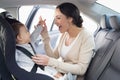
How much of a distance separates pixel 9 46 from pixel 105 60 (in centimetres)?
81

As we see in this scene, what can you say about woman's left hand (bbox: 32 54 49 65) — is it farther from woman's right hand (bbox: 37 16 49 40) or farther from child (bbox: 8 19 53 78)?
woman's right hand (bbox: 37 16 49 40)

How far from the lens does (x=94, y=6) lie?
10.1 feet

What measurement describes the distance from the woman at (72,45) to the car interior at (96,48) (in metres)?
0.11

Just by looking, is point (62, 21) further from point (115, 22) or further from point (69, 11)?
Answer: point (115, 22)

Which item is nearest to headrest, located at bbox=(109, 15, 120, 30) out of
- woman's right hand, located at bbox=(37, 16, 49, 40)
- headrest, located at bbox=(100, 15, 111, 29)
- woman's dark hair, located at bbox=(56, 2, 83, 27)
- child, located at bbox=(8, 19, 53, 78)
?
headrest, located at bbox=(100, 15, 111, 29)

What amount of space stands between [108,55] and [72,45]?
0.94 ft

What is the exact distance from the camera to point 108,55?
84.3 inches

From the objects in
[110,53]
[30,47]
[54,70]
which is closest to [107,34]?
[110,53]

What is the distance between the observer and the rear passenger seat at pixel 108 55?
2056 millimetres

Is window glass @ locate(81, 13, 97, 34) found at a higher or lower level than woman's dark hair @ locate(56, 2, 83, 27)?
lower

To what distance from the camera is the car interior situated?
1.70m

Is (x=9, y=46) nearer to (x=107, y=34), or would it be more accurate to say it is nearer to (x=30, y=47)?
(x=30, y=47)

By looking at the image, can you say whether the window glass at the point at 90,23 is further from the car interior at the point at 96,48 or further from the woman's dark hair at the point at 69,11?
the woman's dark hair at the point at 69,11

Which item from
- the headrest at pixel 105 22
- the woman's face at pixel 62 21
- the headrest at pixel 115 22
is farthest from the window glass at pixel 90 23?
the woman's face at pixel 62 21
